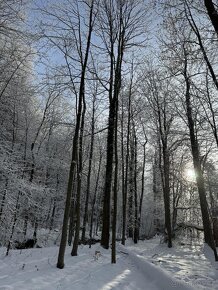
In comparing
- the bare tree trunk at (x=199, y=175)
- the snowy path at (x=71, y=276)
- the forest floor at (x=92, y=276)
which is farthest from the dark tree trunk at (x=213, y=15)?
the bare tree trunk at (x=199, y=175)

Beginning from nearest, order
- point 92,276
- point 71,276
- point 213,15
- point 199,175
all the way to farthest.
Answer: point 213,15
point 71,276
point 92,276
point 199,175

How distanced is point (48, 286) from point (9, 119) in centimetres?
1316

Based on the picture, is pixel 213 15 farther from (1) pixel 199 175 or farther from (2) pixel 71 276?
(1) pixel 199 175

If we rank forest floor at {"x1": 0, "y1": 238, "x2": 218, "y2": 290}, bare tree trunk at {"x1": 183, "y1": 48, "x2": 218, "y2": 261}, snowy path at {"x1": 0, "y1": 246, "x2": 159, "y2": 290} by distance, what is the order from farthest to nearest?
bare tree trunk at {"x1": 183, "y1": 48, "x2": 218, "y2": 261} < forest floor at {"x1": 0, "y1": 238, "x2": 218, "y2": 290} < snowy path at {"x1": 0, "y1": 246, "x2": 159, "y2": 290}

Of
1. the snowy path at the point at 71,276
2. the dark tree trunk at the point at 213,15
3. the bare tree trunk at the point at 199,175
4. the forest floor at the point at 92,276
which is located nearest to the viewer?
the snowy path at the point at 71,276

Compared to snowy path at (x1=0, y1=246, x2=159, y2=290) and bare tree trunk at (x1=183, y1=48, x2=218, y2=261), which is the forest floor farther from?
bare tree trunk at (x1=183, y1=48, x2=218, y2=261)

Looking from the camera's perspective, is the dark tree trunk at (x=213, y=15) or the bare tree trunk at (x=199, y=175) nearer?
the dark tree trunk at (x=213, y=15)

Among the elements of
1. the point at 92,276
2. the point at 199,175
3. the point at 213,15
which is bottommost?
the point at 92,276

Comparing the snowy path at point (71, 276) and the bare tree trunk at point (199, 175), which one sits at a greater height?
the bare tree trunk at point (199, 175)

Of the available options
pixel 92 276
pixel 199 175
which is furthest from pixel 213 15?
pixel 199 175

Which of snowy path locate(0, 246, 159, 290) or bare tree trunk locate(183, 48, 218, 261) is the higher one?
bare tree trunk locate(183, 48, 218, 261)

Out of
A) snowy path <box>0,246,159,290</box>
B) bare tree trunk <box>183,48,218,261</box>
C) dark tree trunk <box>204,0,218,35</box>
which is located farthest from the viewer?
bare tree trunk <box>183,48,218,261</box>

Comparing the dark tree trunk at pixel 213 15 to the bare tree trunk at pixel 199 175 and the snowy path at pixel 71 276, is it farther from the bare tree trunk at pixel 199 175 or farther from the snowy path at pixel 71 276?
the bare tree trunk at pixel 199 175

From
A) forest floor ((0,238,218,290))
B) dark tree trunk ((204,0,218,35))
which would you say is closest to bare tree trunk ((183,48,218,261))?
forest floor ((0,238,218,290))
